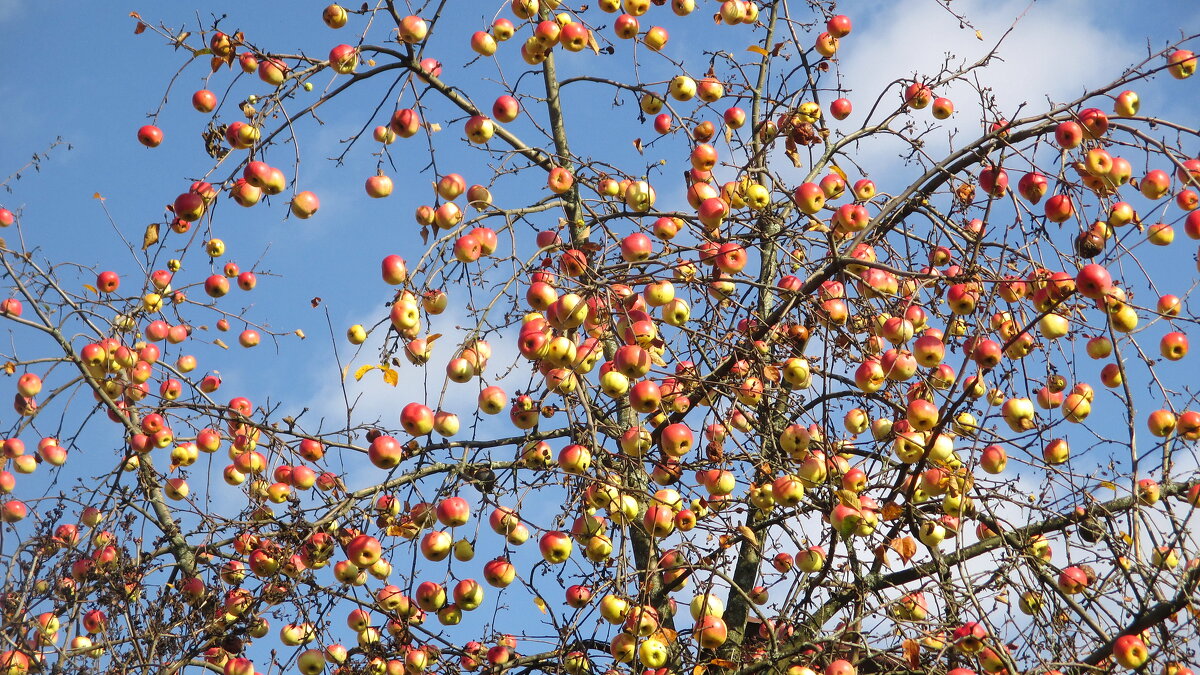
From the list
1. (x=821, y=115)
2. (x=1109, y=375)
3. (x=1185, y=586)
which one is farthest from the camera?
(x=821, y=115)

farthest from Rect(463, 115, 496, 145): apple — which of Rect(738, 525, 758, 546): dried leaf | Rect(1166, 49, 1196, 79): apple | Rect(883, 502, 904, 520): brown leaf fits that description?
Rect(1166, 49, 1196, 79): apple

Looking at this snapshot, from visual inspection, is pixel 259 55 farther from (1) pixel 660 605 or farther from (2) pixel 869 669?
(2) pixel 869 669

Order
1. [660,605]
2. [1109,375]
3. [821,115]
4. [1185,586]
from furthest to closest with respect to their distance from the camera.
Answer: [821,115], [660,605], [1109,375], [1185,586]

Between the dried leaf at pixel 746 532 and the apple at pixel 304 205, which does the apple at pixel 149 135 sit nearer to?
the apple at pixel 304 205

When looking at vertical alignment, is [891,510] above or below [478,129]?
below

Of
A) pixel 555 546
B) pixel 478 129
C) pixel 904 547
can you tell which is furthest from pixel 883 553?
pixel 478 129

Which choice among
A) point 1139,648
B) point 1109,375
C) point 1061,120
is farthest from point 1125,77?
point 1139,648

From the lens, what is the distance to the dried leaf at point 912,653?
12.5 feet

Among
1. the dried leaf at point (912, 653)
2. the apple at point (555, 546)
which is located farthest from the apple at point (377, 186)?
the dried leaf at point (912, 653)

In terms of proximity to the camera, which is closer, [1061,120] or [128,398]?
[1061,120]

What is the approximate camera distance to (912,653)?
3814mm

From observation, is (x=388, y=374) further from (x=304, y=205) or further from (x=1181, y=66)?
(x=1181, y=66)

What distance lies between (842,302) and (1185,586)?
155 cm

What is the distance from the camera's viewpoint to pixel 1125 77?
3.74 metres
